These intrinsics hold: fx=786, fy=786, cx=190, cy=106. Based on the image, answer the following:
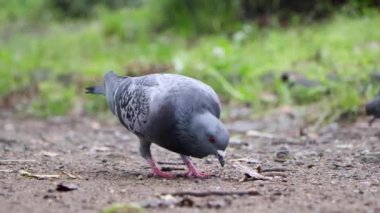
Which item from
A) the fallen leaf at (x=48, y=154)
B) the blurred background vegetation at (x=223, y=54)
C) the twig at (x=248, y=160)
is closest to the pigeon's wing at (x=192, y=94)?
the twig at (x=248, y=160)

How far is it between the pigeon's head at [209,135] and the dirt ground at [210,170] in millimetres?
201

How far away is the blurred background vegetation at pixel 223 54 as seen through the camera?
828 centimetres

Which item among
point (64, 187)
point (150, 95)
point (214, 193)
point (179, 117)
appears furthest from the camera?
point (150, 95)

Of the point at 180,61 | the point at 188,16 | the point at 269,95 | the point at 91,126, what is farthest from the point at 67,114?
the point at 188,16

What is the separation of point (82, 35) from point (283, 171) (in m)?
8.41

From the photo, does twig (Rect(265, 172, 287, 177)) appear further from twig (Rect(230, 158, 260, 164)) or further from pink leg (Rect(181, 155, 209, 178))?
twig (Rect(230, 158, 260, 164))

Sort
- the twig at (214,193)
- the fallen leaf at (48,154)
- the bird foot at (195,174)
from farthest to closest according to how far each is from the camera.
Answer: the fallen leaf at (48,154)
the bird foot at (195,174)
the twig at (214,193)

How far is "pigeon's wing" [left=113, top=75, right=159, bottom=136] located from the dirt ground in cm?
32

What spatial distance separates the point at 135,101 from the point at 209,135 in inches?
26.9

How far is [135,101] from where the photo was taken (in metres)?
4.57

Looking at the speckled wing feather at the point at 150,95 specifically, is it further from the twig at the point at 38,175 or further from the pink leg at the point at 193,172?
the twig at the point at 38,175

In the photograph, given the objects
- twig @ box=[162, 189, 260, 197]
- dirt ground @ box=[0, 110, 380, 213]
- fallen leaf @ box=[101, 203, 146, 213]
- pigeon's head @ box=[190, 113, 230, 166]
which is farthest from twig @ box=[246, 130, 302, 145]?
fallen leaf @ box=[101, 203, 146, 213]

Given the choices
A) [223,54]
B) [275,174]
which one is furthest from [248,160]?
[223,54]

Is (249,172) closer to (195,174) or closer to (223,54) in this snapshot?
(195,174)
